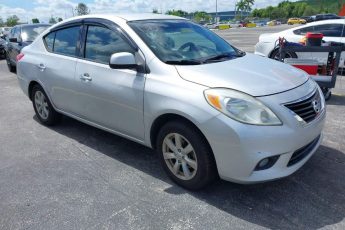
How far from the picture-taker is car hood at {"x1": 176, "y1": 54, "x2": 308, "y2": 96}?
3.02m

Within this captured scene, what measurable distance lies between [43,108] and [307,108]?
13.1 feet

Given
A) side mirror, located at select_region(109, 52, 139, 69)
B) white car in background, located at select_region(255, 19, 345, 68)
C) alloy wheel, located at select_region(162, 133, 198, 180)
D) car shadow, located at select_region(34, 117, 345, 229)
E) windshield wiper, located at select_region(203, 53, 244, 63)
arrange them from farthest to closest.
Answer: white car in background, located at select_region(255, 19, 345, 68), windshield wiper, located at select_region(203, 53, 244, 63), side mirror, located at select_region(109, 52, 139, 69), alloy wheel, located at select_region(162, 133, 198, 180), car shadow, located at select_region(34, 117, 345, 229)

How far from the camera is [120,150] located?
4.40 meters

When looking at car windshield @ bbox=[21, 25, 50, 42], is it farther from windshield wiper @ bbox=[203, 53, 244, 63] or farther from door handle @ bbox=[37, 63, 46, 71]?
windshield wiper @ bbox=[203, 53, 244, 63]

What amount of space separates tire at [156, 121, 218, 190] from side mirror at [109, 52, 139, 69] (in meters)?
0.72

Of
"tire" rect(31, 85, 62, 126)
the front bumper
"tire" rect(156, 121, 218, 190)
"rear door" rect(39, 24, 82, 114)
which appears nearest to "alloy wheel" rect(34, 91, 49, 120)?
"tire" rect(31, 85, 62, 126)

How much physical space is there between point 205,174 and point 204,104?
2.19 ft

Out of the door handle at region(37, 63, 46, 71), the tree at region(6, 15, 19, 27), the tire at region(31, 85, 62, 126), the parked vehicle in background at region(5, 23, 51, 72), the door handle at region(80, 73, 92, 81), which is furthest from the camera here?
the tree at region(6, 15, 19, 27)

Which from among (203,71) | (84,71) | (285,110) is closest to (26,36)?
(84,71)

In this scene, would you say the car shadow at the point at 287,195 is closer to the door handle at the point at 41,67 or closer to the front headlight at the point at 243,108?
the front headlight at the point at 243,108

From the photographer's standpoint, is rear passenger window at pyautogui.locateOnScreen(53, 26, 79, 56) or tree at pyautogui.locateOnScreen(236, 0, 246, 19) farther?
tree at pyautogui.locateOnScreen(236, 0, 246, 19)

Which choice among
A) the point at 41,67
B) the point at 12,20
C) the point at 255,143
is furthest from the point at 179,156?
the point at 12,20

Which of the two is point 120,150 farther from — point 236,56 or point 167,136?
point 236,56

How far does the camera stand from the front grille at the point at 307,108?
299 centimetres
